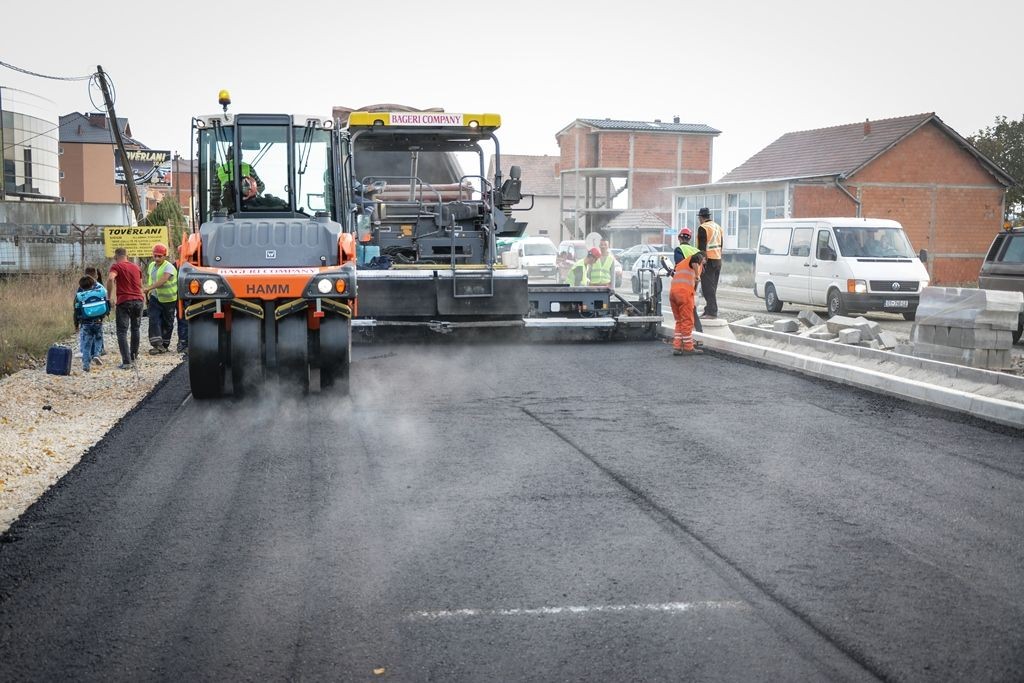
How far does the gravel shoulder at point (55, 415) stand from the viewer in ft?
25.2

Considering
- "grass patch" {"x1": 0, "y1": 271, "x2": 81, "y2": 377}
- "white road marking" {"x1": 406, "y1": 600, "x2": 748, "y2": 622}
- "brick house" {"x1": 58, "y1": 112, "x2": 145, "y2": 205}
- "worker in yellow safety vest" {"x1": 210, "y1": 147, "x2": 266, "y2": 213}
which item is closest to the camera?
"white road marking" {"x1": 406, "y1": 600, "x2": 748, "y2": 622}

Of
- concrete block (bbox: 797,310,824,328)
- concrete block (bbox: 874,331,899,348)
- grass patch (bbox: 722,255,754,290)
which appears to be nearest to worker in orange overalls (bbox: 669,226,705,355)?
concrete block (bbox: 874,331,899,348)

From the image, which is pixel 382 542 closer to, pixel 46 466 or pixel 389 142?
pixel 46 466

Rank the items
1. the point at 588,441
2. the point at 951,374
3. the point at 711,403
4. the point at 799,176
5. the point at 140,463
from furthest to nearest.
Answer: the point at 799,176 → the point at 951,374 → the point at 711,403 → the point at 588,441 → the point at 140,463

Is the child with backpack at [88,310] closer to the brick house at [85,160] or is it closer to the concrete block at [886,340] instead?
the concrete block at [886,340]

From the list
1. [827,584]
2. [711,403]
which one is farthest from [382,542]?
[711,403]

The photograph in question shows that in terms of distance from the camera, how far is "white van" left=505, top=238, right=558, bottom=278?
34.2 meters

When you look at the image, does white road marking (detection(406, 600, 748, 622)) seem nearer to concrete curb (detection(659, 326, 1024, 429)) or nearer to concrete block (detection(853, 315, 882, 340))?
concrete curb (detection(659, 326, 1024, 429))

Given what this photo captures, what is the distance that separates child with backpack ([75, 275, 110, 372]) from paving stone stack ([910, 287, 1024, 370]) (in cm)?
999

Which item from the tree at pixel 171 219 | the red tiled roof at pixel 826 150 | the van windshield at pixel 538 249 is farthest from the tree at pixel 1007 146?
the tree at pixel 171 219

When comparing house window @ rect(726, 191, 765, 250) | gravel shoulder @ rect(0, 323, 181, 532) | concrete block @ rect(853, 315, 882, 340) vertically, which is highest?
house window @ rect(726, 191, 765, 250)

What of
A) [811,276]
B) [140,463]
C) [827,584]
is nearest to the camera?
[827,584]

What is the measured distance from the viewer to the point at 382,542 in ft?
18.8

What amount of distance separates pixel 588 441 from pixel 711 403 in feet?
7.61
